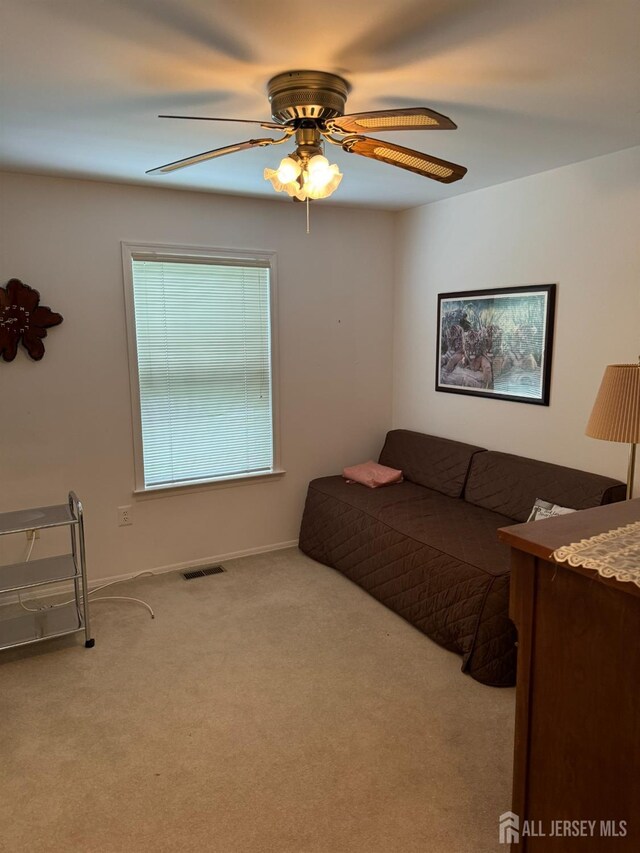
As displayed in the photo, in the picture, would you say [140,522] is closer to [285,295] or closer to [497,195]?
[285,295]

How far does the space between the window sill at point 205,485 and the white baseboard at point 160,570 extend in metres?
0.47

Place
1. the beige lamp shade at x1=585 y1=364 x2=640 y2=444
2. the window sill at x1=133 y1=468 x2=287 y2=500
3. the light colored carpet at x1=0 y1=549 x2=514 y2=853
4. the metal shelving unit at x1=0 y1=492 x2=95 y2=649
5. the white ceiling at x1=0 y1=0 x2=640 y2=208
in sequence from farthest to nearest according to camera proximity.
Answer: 1. the window sill at x1=133 y1=468 x2=287 y2=500
2. the metal shelving unit at x1=0 y1=492 x2=95 y2=649
3. the beige lamp shade at x1=585 y1=364 x2=640 y2=444
4. the light colored carpet at x1=0 y1=549 x2=514 y2=853
5. the white ceiling at x1=0 y1=0 x2=640 y2=208

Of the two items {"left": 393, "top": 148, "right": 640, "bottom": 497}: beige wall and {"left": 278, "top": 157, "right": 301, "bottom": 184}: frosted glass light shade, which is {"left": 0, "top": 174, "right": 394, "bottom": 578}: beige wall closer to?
{"left": 393, "top": 148, "right": 640, "bottom": 497}: beige wall

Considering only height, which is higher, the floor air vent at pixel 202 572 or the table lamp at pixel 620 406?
the table lamp at pixel 620 406

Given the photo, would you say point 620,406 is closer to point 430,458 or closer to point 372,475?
point 430,458

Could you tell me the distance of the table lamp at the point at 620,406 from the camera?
2.10 metres

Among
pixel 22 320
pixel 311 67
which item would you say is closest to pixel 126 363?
pixel 22 320

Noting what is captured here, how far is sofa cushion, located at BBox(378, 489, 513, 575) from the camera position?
279 centimetres

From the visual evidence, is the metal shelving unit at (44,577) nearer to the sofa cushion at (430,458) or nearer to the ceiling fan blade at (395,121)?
the ceiling fan blade at (395,121)

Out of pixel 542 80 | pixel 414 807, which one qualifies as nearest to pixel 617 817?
pixel 414 807

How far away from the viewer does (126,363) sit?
3.52 m

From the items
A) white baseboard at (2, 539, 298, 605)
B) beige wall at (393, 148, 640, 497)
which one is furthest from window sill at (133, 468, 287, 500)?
beige wall at (393, 148, 640, 497)

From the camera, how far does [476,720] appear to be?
7.73 feet

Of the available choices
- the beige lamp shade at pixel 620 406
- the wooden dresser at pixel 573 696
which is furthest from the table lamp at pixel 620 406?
the wooden dresser at pixel 573 696
